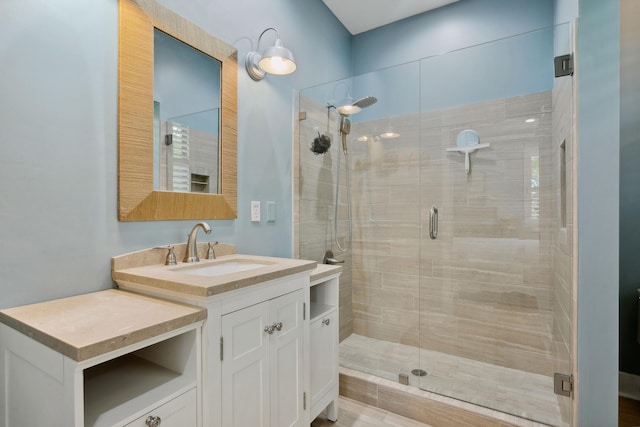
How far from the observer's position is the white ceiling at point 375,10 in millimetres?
2666

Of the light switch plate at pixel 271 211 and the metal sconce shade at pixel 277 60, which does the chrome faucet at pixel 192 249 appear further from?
the metal sconce shade at pixel 277 60

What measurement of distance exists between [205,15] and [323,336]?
181 cm

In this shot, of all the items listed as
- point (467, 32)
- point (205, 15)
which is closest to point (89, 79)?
point (205, 15)

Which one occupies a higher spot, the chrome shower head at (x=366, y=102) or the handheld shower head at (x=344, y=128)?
the chrome shower head at (x=366, y=102)

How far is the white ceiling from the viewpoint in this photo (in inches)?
105

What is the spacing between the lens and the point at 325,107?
2508 mm

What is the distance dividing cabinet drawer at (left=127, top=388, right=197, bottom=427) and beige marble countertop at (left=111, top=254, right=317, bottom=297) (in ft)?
1.01

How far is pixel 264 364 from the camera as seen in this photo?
49.4 inches

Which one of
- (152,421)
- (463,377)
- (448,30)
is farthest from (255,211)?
(448,30)

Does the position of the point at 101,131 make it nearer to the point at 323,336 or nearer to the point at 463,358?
the point at 323,336

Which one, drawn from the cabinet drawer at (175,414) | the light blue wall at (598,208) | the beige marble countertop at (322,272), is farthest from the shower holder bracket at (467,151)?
the cabinet drawer at (175,414)

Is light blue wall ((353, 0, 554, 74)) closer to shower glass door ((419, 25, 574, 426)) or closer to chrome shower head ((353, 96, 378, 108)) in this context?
shower glass door ((419, 25, 574, 426))

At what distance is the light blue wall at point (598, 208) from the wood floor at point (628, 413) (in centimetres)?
69

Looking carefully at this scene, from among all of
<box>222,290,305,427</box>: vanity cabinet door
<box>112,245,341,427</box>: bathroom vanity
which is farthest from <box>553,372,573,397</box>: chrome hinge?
<box>222,290,305,427</box>: vanity cabinet door
